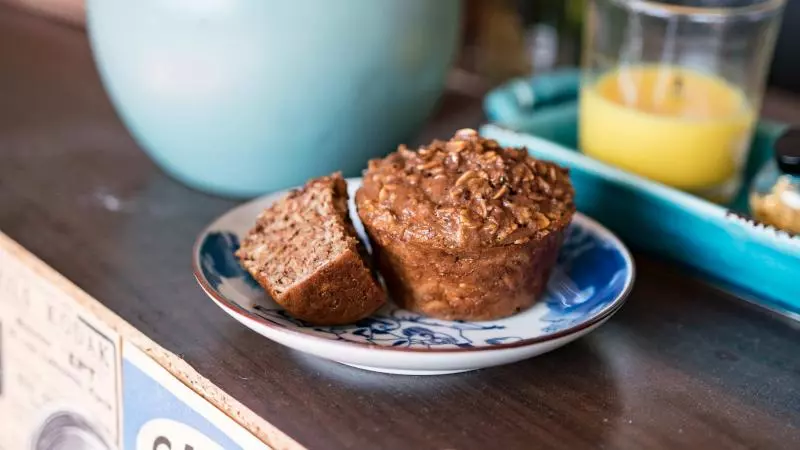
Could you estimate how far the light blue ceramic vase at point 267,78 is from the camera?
823 mm

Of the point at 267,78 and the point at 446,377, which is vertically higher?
the point at 267,78

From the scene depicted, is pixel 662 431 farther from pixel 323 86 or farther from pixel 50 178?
pixel 50 178

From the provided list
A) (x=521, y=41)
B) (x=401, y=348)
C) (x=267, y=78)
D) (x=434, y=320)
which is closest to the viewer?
(x=401, y=348)

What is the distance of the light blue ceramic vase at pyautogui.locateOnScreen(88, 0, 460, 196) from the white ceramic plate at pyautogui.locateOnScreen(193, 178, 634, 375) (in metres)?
0.09

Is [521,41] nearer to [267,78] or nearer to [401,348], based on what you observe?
[267,78]

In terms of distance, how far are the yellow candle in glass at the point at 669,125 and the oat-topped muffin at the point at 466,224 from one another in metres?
0.20

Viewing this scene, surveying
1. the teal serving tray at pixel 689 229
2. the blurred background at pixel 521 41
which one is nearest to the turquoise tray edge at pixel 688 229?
the teal serving tray at pixel 689 229

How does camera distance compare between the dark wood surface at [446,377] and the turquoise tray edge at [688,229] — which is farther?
the turquoise tray edge at [688,229]

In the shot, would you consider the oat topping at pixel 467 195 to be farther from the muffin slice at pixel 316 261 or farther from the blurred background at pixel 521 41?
the blurred background at pixel 521 41

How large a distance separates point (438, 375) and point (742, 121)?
0.43 metres

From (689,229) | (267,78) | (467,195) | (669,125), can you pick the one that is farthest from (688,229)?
(267,78)

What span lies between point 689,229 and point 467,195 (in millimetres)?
237

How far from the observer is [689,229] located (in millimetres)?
796

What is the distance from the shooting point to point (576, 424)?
2.02ft
